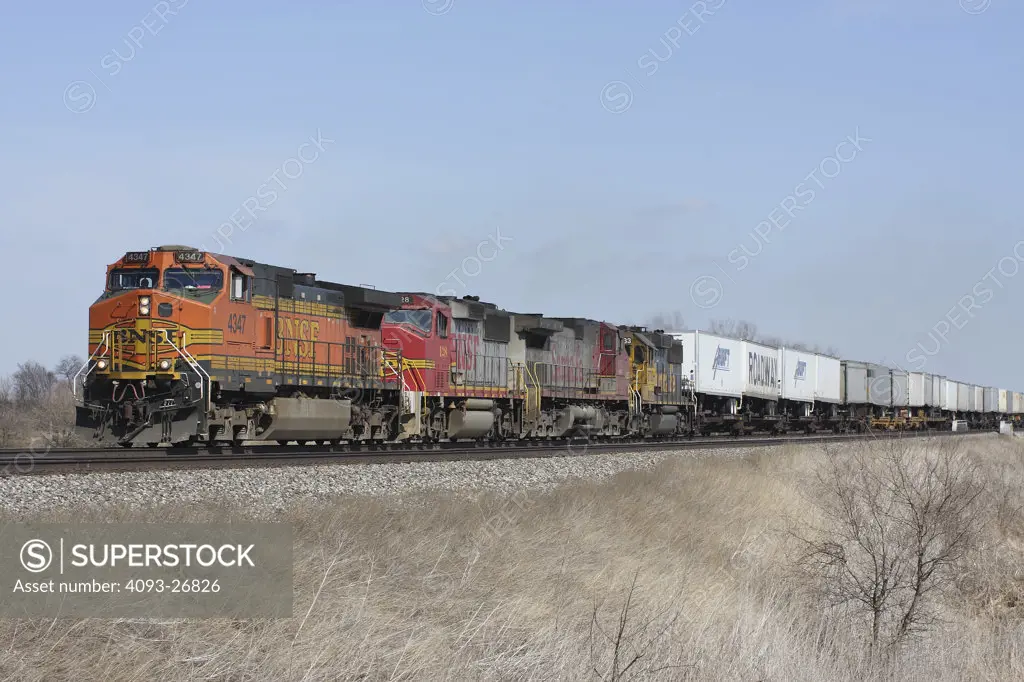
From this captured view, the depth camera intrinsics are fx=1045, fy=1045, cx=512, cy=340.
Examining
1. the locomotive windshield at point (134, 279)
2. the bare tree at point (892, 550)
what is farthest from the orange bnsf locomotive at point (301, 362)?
the bare tree at point (892, 550)

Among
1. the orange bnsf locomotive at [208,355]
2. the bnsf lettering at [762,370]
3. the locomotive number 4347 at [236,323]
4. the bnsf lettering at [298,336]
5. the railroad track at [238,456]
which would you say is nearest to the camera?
the railroad track at [238,456]

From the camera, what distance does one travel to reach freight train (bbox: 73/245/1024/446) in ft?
56.9

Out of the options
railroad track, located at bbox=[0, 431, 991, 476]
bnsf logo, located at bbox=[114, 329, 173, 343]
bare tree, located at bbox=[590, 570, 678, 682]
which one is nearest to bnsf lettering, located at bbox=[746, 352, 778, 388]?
railroad track, located at bbox=[0, 431, 991, 476]

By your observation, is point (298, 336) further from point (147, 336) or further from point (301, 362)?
point (147, 336)

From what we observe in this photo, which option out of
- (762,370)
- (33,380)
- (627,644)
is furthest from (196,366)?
(33,380)

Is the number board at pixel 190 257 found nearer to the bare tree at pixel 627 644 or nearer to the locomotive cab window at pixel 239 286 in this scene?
the locomotive cab window at pixel 239 286

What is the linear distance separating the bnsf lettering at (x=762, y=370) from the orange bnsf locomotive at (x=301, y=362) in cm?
1284

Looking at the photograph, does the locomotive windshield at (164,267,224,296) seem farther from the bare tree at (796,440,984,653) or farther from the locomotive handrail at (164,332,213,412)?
the bare tree at (796,440,984,653)

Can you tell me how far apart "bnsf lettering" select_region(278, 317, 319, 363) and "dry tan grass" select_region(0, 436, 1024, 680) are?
6.62 meters

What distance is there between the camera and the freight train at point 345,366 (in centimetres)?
1734

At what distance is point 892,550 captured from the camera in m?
14.9

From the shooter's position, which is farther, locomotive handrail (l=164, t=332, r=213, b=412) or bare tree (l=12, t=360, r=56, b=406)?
bare tree (l=12, t=360, r=56, b=406)

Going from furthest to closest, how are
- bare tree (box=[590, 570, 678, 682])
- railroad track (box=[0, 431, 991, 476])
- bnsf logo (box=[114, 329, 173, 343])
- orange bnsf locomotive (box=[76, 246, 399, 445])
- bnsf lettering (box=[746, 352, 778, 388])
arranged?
bnsf lettering (box=[746, 352, 778, 388]) < bnsf logo (box=[114, 329, 173, 343]) < orange bnsf locomotive (box=[76, 246, 399, 445]) < railroad track (box=[0, 431, 991, 476]) < bare tree (box=[590, 570, 678, 682])

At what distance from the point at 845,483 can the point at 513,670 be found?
1093 centimetres
